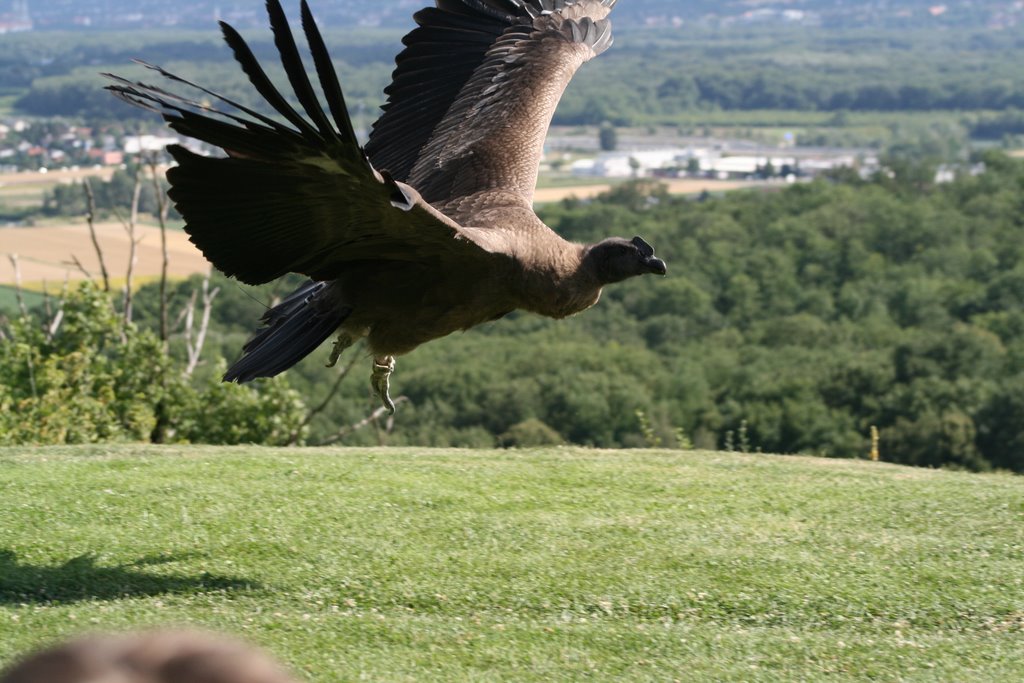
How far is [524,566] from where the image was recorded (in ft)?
21.2

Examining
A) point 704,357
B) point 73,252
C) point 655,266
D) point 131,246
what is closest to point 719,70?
point 704,357

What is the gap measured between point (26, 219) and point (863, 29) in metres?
166

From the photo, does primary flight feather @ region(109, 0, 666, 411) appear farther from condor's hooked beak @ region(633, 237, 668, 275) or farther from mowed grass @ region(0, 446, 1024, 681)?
mowed grass @ region(0, 446, 1024, 681)

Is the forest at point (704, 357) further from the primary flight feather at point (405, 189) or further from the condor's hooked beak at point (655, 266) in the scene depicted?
the condor's hooked beak at point (655, 266)

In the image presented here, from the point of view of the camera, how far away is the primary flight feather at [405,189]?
17.3ft

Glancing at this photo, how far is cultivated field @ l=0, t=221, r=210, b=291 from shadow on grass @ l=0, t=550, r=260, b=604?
23.8 metres

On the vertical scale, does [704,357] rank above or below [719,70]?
below

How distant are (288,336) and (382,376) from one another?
0.94 metres

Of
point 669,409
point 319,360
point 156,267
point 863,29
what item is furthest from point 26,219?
point 863,29

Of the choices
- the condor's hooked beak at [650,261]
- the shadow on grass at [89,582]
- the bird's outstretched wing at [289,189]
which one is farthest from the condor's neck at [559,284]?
the shadow on grass at [89,582]

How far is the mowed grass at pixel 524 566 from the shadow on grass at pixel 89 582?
0.01m

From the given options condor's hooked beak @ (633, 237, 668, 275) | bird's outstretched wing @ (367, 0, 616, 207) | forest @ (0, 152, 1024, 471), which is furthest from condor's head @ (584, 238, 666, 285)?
forest @ (0, 152, 1024, 471)

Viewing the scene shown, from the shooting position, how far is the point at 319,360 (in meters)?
35.5

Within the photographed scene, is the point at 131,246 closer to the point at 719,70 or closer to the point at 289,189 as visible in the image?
the point at 289,189
